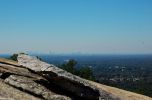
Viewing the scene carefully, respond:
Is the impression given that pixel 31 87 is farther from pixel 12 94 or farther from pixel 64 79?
pixel 64 79

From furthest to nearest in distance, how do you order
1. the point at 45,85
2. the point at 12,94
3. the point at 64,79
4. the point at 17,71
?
the point at 17,71
the point at 45,85
the point at 64,79
the point at 12,94

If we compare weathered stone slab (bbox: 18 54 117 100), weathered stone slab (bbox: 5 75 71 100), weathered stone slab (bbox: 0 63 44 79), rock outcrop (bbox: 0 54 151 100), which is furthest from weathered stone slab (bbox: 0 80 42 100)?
weathered stone slab (bbox: 0 63 44 79)

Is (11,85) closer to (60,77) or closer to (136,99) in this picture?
(60,77)

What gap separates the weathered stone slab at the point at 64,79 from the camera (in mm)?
19648

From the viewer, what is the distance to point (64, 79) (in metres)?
19.9

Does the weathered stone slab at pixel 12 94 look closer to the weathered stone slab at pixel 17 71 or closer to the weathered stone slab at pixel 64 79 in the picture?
the weathered stone slab at pixel 64 79

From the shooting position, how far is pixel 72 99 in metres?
20.3

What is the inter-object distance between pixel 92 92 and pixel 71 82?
1.38 m

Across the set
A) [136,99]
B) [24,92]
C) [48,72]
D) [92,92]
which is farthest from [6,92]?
[136,99]

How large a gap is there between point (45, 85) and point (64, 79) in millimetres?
1431

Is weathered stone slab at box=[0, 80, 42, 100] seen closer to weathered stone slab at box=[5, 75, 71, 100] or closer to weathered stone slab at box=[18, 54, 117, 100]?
weathered stone slab at box=[5, 75, 71, 100]

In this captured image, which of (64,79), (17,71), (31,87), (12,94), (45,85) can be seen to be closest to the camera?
(12,94)

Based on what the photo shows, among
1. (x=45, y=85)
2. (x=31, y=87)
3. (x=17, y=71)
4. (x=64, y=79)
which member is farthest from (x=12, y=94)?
(x=17, y=71)

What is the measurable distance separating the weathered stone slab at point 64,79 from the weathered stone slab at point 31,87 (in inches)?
26.8
